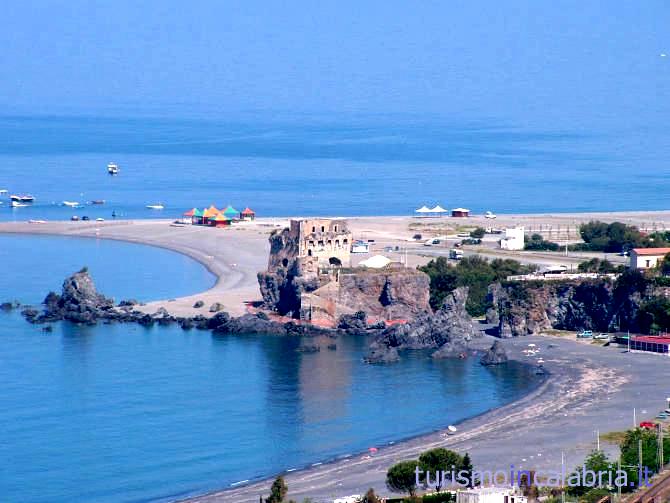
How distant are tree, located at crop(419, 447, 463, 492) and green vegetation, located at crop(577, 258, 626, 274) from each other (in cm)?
2706

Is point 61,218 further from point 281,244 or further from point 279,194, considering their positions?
point 281,244

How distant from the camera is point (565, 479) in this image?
4044 centimetres

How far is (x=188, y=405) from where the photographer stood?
180 feet

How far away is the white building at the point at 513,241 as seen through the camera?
84.3 metres

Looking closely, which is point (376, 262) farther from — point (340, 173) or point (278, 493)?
point (340, 173)

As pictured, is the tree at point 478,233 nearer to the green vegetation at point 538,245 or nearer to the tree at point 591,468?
the green vegetation at point 538,245

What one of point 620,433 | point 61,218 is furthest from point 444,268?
point 61,218

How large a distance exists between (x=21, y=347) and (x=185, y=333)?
646 cm

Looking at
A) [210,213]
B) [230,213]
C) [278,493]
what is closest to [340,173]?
[230,213]

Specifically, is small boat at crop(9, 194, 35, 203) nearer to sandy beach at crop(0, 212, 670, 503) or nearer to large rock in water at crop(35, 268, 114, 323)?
sandy beach at crop(0, 212, 670, 503)

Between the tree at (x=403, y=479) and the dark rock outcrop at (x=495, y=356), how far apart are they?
19937mm

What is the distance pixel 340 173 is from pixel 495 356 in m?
87.1

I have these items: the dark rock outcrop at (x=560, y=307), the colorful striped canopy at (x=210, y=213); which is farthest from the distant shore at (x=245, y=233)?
the dark rock outcrop at (x=560, y=307)

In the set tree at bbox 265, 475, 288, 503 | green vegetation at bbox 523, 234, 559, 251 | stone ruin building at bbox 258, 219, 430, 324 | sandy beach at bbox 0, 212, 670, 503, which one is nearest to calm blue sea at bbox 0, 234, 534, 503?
sandy beach at bbox 0, 212, 670, 503
